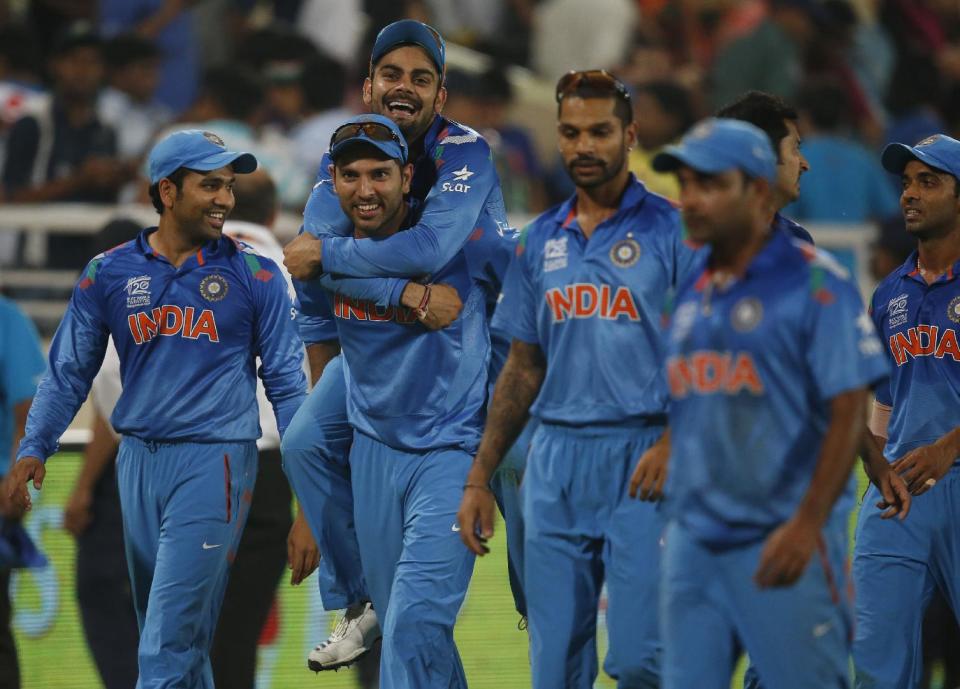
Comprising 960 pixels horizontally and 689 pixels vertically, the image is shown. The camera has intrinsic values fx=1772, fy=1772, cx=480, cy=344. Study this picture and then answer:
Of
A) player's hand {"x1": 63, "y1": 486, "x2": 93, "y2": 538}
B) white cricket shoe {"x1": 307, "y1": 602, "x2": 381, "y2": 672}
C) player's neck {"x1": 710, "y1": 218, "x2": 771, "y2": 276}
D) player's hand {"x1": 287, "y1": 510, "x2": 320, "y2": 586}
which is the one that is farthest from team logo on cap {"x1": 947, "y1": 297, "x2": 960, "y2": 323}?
player's hand {"x1": 63, "y1": 486, "x2": 93, "y2": 538}

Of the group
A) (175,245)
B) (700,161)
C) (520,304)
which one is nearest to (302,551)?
(175,245)

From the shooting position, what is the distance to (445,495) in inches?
266

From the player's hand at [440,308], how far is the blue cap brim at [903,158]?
1.91 meters

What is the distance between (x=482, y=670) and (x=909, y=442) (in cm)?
302

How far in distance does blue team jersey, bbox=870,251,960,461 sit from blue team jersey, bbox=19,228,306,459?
2463 millimetres

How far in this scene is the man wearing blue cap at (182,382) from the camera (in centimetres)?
718

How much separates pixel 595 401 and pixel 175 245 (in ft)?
7.18

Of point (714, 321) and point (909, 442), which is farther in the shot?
point (909, 442)

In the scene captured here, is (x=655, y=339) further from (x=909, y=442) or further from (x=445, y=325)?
(x=909, y=442)

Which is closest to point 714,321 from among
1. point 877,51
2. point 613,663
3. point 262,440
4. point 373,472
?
point 613,663

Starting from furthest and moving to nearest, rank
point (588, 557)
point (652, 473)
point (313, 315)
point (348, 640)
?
point (313, 315) → point (348, 640) → point (588, 557) → point (652, 473)

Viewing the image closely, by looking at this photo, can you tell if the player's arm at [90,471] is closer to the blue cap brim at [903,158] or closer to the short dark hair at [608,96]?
the short dark hair at [608,96]

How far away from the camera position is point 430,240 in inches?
265

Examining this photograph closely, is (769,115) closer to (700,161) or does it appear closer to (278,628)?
(700,161)
